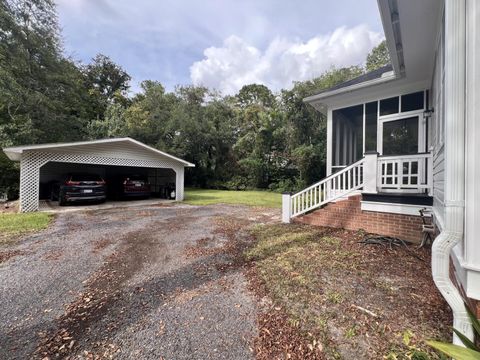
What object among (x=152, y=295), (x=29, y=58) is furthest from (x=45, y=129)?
(x=152, y=295)

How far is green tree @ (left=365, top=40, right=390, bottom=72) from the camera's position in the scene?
2249 cm

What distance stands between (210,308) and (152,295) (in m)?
0.81

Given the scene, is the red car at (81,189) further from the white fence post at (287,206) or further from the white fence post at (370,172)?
the white fence post at (370,172)

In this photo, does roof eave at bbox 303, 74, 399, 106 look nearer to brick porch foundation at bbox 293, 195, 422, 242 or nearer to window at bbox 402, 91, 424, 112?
window at bbox 402, 91, 424, 112

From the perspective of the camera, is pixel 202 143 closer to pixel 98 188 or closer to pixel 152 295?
pixel 98 188

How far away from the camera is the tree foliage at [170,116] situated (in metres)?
14.4

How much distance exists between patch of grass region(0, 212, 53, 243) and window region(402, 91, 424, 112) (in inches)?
416

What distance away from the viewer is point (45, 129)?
632 inches

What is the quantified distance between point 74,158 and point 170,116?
14003mm

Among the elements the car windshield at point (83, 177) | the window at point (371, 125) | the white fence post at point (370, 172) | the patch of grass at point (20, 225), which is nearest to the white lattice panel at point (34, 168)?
the car windshield at point (83, 177)

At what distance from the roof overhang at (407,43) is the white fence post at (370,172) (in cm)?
220

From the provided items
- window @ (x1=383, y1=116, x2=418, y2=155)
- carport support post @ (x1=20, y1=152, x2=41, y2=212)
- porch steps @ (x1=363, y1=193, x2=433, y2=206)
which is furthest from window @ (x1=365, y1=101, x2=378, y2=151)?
carport support post @ (x1=20, y1=152, x2=41, y2=212)

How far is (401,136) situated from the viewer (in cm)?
654

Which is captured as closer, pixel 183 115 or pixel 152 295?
pixel 152 295
